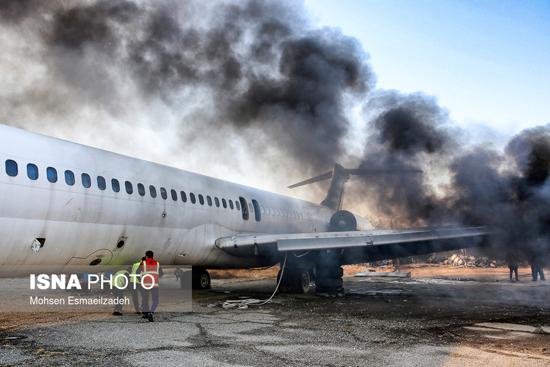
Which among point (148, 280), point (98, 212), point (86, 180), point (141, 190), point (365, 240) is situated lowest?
point (148, 280)

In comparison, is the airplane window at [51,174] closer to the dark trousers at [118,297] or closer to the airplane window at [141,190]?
the airplane window at [141,190]

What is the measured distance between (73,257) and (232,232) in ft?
19.9

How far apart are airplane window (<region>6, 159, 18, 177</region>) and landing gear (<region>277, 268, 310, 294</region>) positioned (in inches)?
382

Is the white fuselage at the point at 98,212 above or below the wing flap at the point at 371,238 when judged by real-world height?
above

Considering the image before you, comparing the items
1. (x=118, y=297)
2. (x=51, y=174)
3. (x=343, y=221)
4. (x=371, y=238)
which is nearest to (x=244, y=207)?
(x=371, y=238)

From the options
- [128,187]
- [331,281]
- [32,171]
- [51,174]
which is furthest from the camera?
[331,281]

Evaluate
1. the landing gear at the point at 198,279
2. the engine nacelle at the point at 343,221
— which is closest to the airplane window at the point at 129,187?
the landing gear at the point at 198,279

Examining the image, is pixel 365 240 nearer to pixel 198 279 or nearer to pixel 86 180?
pixel 198 279

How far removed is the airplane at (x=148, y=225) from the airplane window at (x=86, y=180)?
0.02m

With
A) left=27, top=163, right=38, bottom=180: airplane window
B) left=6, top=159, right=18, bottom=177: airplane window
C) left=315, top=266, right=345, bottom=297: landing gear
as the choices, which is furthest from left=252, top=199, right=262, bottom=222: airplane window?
left=6, top=159, right=18, bottom=177: airplane window

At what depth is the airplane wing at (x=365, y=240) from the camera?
1188cm

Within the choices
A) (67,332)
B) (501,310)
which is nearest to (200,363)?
(67,332)

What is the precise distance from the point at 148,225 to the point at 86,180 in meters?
2.05

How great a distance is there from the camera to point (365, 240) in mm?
12094
